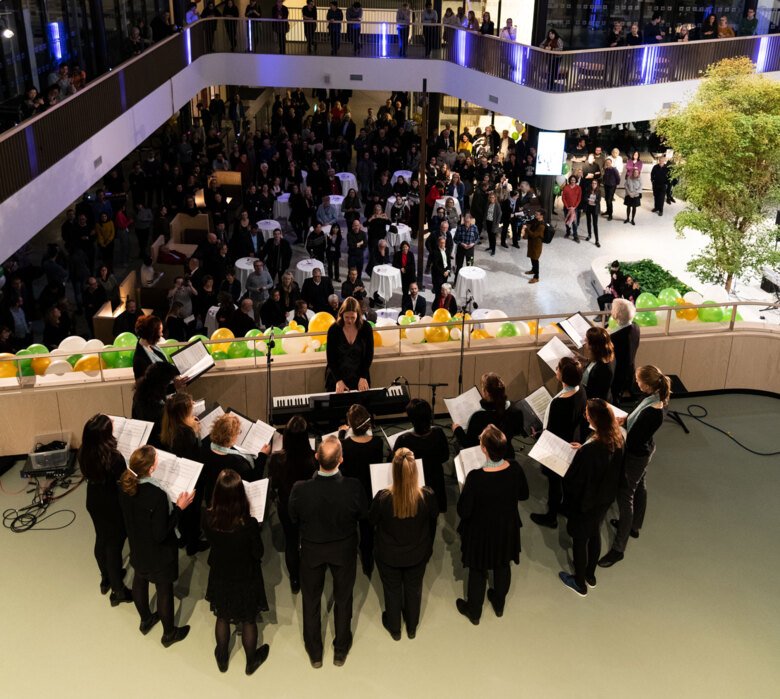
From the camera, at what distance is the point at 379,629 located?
5.87 m

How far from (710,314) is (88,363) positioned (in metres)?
5.94

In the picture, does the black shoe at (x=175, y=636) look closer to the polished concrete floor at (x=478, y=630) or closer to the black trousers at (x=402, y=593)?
the polished concrete floor at (x=478, y=630)

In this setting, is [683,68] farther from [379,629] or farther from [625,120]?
[379,629]

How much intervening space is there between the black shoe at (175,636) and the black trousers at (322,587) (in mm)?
821

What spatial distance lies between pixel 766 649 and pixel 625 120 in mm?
13215

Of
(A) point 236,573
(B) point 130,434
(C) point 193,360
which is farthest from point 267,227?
(A) point 236,573

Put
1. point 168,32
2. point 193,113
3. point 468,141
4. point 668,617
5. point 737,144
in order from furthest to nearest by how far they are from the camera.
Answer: point 193,113 → point 468,141 → point 168,32 → point 737,144 → point 668,617

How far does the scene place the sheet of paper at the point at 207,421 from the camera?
6.43 meters

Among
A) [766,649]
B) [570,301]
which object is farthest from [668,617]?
[570,301]

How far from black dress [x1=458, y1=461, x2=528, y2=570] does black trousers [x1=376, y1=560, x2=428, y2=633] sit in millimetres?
344

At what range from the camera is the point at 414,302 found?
11.3m

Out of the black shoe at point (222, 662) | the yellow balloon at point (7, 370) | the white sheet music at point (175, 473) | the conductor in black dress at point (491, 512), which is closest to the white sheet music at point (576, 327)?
the conductor in black dress at point (491, 512)

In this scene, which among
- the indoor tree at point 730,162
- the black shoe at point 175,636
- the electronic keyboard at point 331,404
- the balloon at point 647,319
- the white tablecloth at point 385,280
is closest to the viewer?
the black shoe at point 175,636

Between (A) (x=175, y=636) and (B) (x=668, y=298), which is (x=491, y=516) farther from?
(B) (x=668, y=298)
